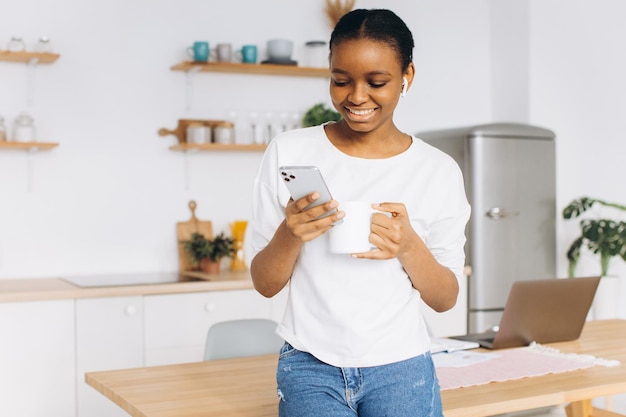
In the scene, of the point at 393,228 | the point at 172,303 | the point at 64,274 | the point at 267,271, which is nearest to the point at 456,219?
the point at 393,228

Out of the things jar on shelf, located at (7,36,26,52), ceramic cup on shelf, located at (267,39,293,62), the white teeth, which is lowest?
the white teeth

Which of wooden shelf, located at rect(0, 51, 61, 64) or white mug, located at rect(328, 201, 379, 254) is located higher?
wooden shelf, located at rect(0, 51, 61, 64)

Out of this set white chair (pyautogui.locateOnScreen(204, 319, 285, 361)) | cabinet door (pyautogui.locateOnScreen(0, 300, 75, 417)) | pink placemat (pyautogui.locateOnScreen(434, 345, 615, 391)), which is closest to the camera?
pink placemat (pyautogui.locateOnScreen(434, 345, 615, 391))

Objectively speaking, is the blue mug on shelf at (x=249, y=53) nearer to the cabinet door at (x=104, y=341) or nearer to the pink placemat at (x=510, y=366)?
the cabinet door at (x=104, y=341)

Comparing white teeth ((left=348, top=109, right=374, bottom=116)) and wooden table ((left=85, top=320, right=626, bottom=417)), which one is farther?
wooden table ((left=85, top=320, right=626, bottom=417))

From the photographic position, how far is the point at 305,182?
4.31 ft

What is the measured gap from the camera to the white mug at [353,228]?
1363 mm

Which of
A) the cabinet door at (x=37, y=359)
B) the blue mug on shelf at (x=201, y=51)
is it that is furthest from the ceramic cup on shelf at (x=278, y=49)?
the cabinet door at (x=37, y=359)

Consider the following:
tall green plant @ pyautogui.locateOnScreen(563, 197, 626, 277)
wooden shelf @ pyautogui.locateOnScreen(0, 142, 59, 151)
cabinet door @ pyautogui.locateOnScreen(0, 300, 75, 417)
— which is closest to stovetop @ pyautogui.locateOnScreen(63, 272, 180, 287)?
cabinet door @ pyautogui.locateOnScreen(0, 300, 75, 417)

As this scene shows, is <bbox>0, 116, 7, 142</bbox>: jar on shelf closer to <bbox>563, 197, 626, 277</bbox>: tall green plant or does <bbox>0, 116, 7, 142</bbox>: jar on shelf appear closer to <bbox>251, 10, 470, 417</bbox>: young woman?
<bbox>251, 10, 470, 417</bbox>: young woman

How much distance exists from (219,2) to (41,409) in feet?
6.90

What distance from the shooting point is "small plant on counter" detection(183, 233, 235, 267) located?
4203mm

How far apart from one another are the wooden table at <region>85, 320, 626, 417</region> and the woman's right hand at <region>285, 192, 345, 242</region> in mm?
622

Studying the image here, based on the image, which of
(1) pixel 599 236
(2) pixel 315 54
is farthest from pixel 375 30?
(1) pixel 599 236
